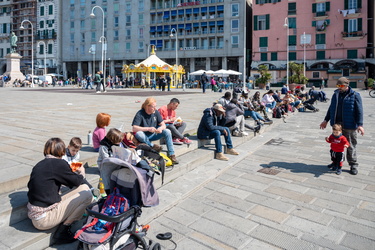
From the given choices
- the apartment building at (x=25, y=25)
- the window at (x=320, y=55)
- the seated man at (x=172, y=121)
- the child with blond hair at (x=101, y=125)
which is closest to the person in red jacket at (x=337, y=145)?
the seated man at (x=172, y=121)

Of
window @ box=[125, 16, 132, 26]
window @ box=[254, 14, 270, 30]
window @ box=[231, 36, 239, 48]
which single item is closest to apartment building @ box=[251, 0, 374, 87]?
window @ box=[254, 14, 270, 30]

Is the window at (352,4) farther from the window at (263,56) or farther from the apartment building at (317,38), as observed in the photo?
the window at (263,56)

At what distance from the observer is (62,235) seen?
3627 mm

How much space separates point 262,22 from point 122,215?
50846 millimetres

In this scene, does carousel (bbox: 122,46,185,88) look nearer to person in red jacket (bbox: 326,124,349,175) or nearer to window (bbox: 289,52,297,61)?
window (bbox: 289,52,297,61)

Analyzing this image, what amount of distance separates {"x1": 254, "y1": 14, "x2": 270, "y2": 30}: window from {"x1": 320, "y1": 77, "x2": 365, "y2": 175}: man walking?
46.2 metres

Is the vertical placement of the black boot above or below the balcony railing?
below

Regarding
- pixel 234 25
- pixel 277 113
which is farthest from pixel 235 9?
pixel 277 113

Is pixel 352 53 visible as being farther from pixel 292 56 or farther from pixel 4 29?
pixel 4 29

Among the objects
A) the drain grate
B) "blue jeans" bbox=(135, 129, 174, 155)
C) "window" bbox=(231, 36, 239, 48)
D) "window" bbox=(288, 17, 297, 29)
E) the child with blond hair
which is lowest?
the drain grate

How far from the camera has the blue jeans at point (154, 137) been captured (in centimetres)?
622

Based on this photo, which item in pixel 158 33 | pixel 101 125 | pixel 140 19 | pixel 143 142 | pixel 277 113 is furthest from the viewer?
pixel 140 19

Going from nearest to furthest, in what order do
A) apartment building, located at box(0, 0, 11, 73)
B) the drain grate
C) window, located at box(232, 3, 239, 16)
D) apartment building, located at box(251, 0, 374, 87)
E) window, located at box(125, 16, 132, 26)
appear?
the drain grate
apartment building, located at box(251, 0, 374, 87)
window, located at box(232, 3, 239, 16)
window, located at box(125, 16, 132, 26)
apartment building, located at box(0, 0, 11, 73)

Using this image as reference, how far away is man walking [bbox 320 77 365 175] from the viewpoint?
6.21 m
